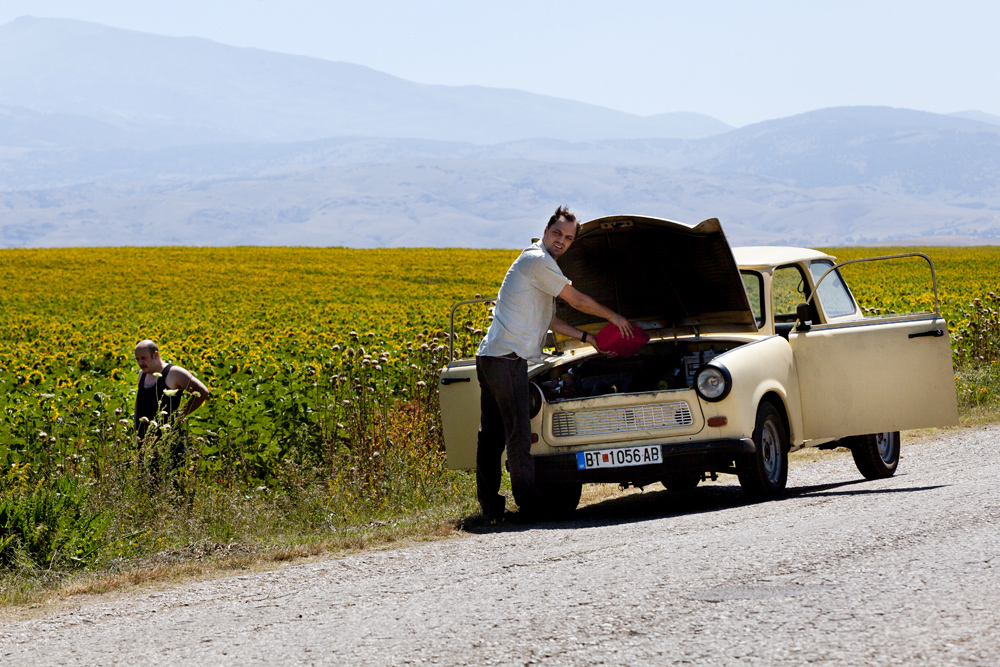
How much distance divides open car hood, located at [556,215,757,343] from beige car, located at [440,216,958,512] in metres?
0.01

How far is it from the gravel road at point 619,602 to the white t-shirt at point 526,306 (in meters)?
1.29

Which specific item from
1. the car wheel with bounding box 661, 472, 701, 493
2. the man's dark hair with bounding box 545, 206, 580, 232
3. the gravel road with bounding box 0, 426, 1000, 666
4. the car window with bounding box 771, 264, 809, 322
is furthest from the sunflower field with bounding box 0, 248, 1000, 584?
the car window with bounding box 771, 264, 809, 322

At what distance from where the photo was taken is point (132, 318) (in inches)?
1024

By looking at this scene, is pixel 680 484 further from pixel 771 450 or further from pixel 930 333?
pixel 930 333

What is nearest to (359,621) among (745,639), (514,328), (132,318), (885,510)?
(745,639)

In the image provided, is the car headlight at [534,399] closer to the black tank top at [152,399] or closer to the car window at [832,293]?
the car window at [832,293]

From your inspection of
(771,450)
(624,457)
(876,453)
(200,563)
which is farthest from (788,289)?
(200,563)

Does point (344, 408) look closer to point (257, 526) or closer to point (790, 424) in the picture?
point (257, 526)

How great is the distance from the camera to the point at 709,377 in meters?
8.00

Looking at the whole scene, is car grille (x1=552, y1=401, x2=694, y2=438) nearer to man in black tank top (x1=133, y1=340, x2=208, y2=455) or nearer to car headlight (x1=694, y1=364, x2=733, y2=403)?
car headlight (x1=694, y1=364, x2=733, y2=403)

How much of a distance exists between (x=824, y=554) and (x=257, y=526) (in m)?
4.23

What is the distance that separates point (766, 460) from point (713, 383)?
868 mm

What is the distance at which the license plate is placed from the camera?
8.02 meters

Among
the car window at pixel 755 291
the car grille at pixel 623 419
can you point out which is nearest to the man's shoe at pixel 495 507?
the car grille at pixel 623 419
